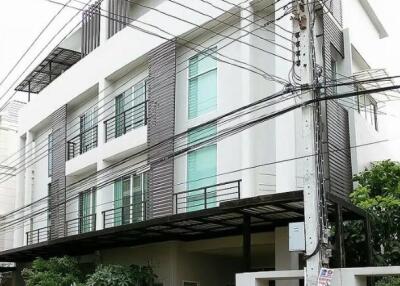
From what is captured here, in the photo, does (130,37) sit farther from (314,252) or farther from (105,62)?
(314,252)

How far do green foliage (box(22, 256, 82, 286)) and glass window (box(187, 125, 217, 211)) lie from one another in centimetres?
419

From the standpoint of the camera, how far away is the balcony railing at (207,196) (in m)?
15.2

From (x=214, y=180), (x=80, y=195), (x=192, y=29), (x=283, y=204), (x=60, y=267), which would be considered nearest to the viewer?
(x=283, y=204)

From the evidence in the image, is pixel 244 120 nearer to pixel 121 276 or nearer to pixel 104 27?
pixel 121 276

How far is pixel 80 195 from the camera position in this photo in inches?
897

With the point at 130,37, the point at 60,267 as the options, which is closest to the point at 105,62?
the point at 130,37

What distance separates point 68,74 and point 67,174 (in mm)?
3787

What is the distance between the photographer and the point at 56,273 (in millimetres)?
18312

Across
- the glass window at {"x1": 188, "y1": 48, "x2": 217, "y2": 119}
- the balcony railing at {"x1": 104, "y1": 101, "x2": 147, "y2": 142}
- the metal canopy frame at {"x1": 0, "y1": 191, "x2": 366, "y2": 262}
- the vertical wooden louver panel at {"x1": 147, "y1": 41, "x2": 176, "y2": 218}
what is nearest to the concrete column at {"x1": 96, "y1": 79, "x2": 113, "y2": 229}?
the balcony railing at {"x1": 104, "y1": 101, "x2": 147, "y2": 142}

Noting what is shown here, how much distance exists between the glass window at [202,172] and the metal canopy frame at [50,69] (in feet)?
35.9

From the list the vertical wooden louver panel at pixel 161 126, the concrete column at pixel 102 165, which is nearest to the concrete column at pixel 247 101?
the vertical wooden louver panel at pixel 161 126

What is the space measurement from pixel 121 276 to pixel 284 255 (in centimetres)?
429

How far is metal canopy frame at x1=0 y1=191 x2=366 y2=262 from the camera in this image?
11.7 meters

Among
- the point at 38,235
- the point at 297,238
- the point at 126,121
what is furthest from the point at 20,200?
the point at 297,238
